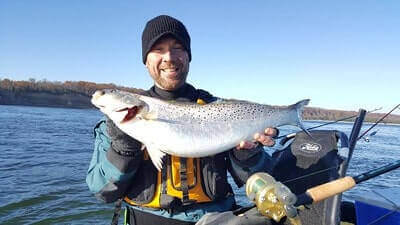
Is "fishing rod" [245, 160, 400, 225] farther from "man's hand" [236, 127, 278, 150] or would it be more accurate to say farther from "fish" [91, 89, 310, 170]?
"fish" [91, 89, 310, 170]

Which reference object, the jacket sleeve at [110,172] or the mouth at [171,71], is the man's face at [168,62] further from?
the jacket sleeve at [110,172]

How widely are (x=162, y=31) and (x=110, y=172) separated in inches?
51.5

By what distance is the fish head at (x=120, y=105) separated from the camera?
288 centimetres

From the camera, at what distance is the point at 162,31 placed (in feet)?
10.1

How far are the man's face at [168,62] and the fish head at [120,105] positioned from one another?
32 cm

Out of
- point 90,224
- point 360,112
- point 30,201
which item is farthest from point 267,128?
point 30,201

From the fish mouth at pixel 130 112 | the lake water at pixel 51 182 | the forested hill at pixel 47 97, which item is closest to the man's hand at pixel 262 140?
the fish mouth at pixel 130 112

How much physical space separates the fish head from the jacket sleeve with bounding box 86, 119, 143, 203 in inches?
9.4

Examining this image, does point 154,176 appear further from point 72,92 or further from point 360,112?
point 72,92

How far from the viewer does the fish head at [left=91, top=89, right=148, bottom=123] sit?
2.88m

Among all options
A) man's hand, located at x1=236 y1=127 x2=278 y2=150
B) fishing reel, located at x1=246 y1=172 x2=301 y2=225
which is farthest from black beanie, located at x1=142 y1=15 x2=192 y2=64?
fishing reel, located at x1=246 y1=172 x2=301 y2=225

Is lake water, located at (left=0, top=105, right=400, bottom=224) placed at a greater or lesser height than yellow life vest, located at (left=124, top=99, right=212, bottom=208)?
lesser

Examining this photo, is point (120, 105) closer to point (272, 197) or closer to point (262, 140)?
point (262, 140)

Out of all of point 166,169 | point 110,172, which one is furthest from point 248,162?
point 110,172
